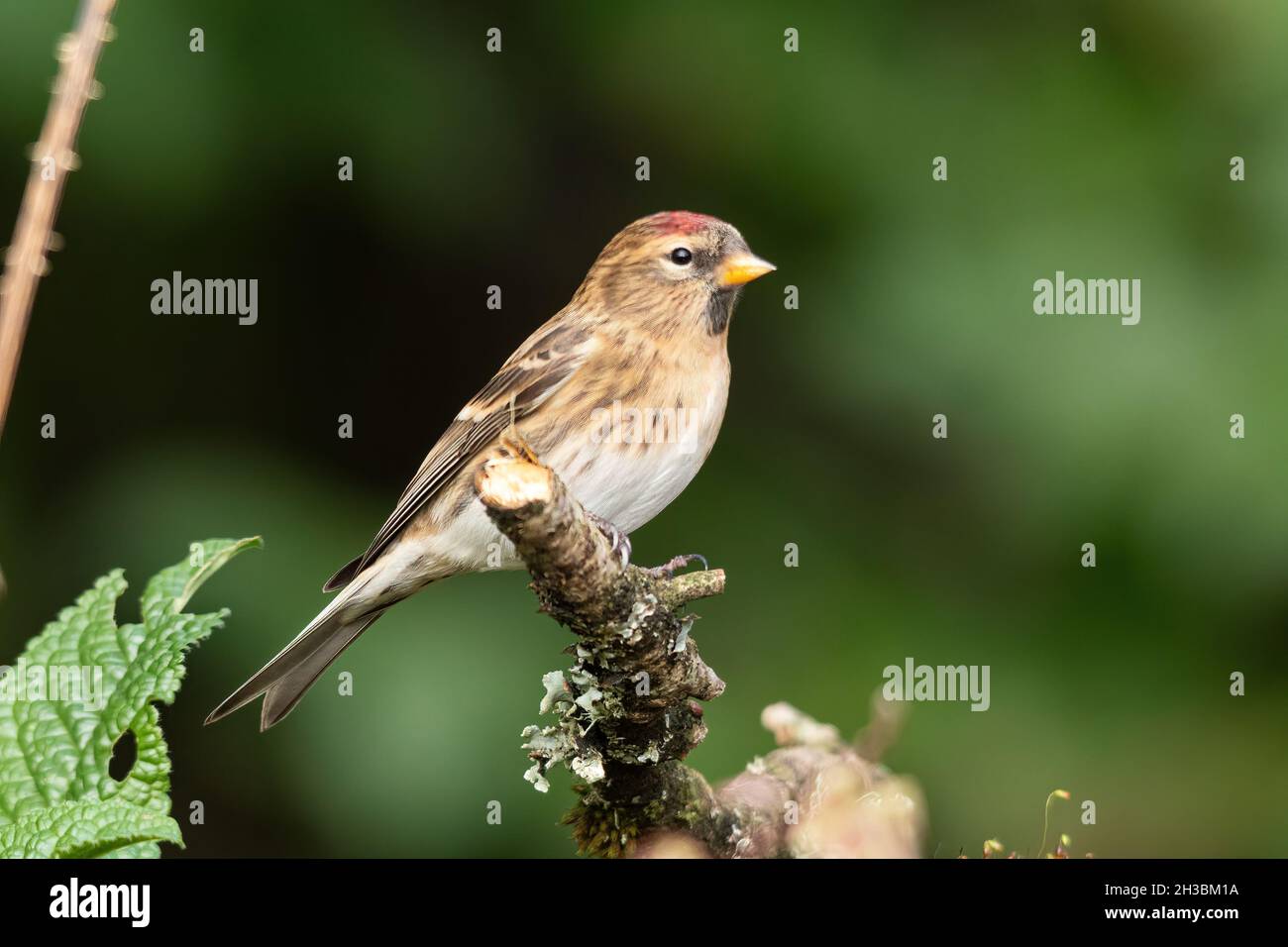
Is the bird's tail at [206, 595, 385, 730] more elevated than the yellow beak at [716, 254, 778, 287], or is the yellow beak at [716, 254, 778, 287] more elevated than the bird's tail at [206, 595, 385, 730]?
the yellow beak at [716, 254, 778, 287]

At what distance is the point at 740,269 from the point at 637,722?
146 cm

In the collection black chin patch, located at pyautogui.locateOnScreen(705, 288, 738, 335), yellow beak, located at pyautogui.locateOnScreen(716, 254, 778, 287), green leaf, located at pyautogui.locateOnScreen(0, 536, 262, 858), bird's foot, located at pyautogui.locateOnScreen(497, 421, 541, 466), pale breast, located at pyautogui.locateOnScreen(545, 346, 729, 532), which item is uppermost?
yellow beak, located at pyautogui.locateOnScreen(716, 254, 778, 287)

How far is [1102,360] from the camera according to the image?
152 inches

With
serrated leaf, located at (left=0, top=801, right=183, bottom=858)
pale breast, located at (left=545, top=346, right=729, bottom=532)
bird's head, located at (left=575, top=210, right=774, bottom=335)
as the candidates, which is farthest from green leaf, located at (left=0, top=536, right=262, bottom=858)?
bird's head, located at (left=575, top=210, right=774, bottom=335)

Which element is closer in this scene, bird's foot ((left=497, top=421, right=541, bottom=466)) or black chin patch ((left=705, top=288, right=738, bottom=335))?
bird's foot ((left=497, top=421, right=541, bottom=466))

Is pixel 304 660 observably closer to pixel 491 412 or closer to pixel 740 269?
pixel 491 412

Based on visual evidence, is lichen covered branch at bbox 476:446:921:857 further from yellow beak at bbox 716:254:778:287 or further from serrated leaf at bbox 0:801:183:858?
yellow beak at bbox 716:254:778:287

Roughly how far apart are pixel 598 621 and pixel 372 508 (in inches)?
80.3

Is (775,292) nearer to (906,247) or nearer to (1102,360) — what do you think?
(906,247)

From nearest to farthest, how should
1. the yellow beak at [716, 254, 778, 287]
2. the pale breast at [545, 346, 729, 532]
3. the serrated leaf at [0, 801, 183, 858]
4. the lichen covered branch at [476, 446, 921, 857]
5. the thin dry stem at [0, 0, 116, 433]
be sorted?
the thin dry stem at [0, 0, 116, 433] → the serrated leaf at [0, 801, 183, 858] → the lichen covered branch at [476, 446, 921, 857] → the pale breast at [545, 346, 729, 532] → the yellow beak at [716, 254, 778, 287]

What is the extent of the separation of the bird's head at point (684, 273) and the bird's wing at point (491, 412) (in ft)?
0.59

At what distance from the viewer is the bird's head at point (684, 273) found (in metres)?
3.69

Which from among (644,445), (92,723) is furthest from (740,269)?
(92,723)

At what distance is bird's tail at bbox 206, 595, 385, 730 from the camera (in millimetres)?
3369
